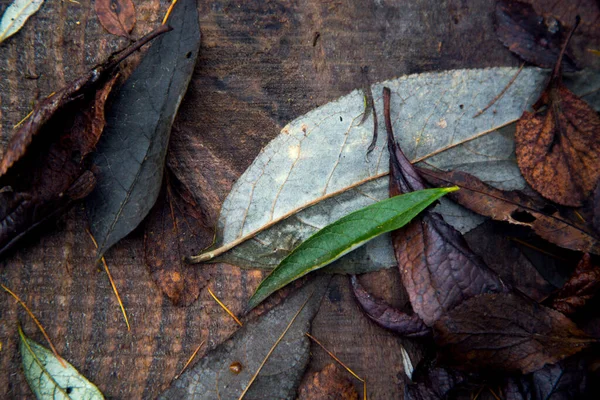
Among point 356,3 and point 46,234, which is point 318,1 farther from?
point 46,234

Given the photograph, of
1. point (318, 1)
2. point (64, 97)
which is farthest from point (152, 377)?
point (318, 1)

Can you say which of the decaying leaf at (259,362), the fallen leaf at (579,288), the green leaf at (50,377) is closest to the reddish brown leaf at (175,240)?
the decaying leaf at (259,362)

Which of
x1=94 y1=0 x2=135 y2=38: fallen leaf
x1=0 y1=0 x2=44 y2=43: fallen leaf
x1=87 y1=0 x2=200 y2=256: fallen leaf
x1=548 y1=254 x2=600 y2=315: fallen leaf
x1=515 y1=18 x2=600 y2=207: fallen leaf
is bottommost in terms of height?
x1=548 y1=254 x2=600 y2=315: fallen leaf

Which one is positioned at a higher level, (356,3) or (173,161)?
(356,3)

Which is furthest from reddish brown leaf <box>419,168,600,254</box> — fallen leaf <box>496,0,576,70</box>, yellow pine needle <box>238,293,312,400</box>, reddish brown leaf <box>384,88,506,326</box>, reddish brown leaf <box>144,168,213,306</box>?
reddish brown leaf <box>144,168,213,306</box>

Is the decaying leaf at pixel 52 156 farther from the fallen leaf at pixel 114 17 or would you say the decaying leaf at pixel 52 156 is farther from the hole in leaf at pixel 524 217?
the hole in leaf at pixel 524 217

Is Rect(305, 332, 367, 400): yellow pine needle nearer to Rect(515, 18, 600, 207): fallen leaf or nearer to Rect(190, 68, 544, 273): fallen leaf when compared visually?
Rect(190, 68, 544, 273): fallen leaf

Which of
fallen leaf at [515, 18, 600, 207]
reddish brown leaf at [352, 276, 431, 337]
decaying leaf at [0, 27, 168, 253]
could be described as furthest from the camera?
fallen leaf at [515, 18, 600, 207]
